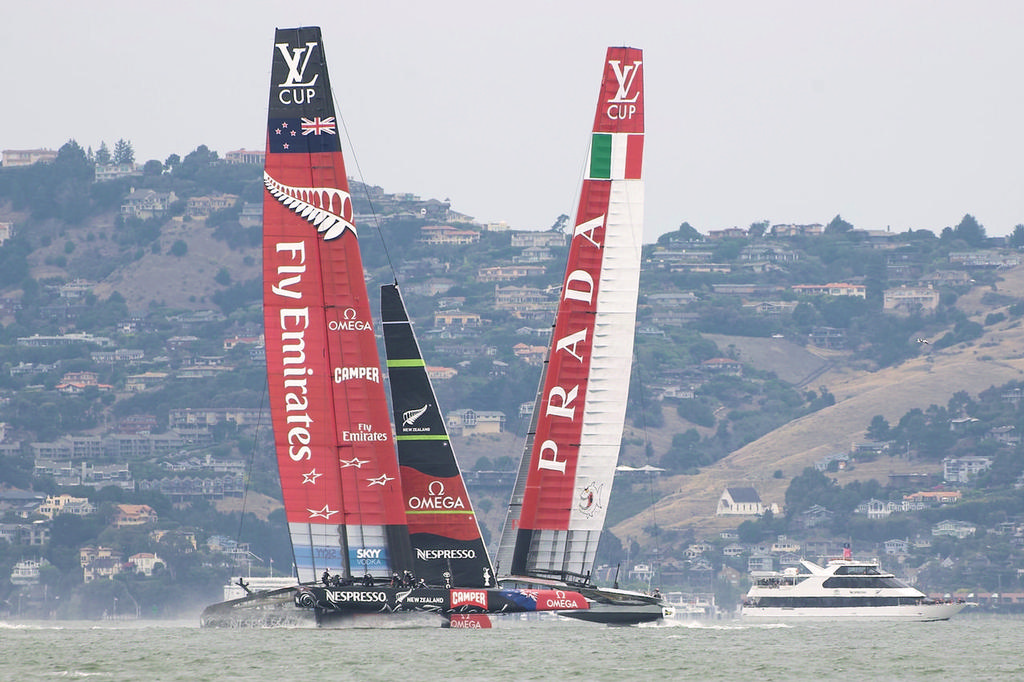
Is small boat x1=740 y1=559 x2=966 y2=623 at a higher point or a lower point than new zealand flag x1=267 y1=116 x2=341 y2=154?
lower

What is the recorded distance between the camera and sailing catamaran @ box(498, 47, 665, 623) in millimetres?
44312

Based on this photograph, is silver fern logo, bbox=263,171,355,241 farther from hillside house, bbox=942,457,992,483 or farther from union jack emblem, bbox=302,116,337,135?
hillside house, bbox=942,457,992,483

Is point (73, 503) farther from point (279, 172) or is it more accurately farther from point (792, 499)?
point (279, 172)

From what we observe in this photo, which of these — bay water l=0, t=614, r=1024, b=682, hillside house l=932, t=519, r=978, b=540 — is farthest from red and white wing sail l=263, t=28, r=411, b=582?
hillside house l=932, t=519, r=978, b=540

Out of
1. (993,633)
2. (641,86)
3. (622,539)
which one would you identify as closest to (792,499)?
(622,539)

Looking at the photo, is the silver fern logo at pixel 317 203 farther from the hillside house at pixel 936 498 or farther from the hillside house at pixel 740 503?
the hillside house at pixel 740 503

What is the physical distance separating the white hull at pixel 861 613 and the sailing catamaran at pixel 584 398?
91.9ft

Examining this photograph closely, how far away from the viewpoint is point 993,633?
6059 cm

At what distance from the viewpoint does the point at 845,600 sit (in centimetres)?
7300

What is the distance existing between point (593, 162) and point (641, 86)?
77.1 inches

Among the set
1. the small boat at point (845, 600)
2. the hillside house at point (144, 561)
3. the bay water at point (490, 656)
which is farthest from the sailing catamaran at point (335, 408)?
the hillside house at point (144, 561)

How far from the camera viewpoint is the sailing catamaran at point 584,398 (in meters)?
44.3

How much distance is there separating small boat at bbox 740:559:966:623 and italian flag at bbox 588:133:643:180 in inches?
1174

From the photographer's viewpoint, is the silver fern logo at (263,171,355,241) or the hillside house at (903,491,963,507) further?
the hillside house at (903,491,963,507)
